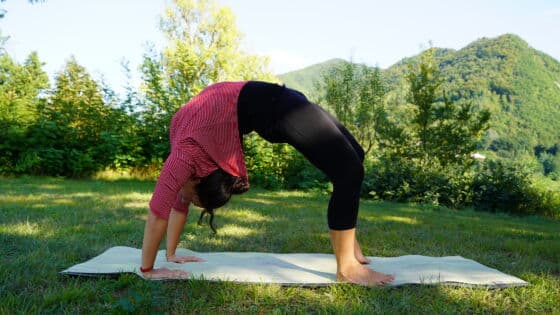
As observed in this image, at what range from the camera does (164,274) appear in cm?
221

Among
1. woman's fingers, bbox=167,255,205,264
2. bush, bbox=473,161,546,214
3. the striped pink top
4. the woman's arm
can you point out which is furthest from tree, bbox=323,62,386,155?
the woman's arm

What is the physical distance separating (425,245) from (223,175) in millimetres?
2003

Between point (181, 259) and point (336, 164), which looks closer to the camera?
point (336, 164)

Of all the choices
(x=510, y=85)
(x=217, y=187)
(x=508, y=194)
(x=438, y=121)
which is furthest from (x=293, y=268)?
(x=510, y=85)

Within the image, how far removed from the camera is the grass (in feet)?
6.19

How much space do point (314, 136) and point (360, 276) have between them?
0.78 m

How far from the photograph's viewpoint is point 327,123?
7.28ft

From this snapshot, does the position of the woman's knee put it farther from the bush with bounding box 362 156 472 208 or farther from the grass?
the bush with bounding box 362 156 472 208

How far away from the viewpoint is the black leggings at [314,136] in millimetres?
2168

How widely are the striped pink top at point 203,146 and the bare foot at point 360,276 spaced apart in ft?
2.56

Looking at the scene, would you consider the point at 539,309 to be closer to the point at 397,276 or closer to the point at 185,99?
the point at 397,276

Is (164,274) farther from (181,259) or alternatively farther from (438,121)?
(438,121)

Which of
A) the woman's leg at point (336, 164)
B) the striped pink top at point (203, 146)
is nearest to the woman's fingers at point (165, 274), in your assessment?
the striped pink top at point (203, 146)

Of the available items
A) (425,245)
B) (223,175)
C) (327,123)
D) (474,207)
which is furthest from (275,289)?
(474,207)
